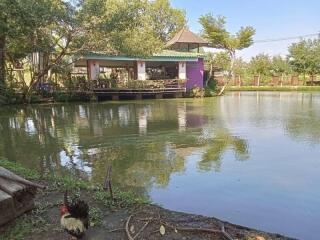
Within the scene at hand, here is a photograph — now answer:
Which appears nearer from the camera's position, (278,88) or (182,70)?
(182,70)

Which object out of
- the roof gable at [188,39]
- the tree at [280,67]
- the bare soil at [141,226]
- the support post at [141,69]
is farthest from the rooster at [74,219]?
the tree at [280,67]

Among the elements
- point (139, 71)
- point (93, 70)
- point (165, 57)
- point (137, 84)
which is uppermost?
point (165, 57)

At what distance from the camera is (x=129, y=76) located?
1065 inches

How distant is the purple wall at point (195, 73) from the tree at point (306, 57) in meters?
15.0

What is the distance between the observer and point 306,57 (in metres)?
37.1

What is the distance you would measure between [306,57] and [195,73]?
15464 mm

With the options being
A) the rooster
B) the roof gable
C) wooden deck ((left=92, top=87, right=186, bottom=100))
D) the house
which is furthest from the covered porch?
the rooster

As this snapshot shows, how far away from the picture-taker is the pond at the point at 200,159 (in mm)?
4922

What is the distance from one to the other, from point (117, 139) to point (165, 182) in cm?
383

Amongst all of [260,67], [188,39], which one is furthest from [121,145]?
[260,67]

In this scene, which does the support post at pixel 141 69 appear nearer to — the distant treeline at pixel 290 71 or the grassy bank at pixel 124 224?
the distant treeline at pixel 290 71

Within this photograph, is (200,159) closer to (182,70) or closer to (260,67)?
(182,70)

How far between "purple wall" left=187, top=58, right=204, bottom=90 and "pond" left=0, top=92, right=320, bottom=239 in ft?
47.6

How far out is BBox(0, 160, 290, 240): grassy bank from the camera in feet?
12.1
